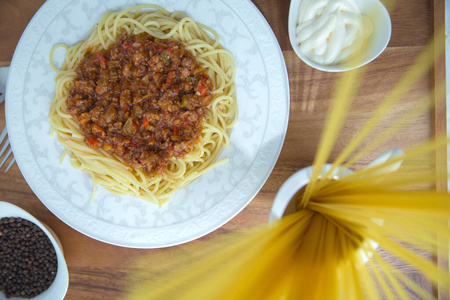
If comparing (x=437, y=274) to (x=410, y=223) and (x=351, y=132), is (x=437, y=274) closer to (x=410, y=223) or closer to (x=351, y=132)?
(x=410, y=223)

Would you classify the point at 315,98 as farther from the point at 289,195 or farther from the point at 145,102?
the point at 145,102

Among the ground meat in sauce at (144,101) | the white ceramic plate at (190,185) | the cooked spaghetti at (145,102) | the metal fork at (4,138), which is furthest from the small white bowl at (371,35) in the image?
the metal fork at (4,138)

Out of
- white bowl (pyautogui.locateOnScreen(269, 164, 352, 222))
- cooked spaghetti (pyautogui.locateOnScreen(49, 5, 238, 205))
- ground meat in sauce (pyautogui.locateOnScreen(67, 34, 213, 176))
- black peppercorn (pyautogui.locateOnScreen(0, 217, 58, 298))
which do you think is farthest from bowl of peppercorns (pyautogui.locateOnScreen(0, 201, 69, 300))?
white bowl (pyautogui.locateOnScreen(269, 164, 352, 222))

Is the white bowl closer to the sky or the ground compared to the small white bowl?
closer to the ground

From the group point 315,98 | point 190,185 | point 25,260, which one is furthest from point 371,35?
point 25,260

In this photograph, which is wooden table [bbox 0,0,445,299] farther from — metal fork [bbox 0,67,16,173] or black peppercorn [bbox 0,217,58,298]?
metal fork [bbox 0,67,16,173]

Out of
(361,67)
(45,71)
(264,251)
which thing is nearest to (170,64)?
(45,71)
